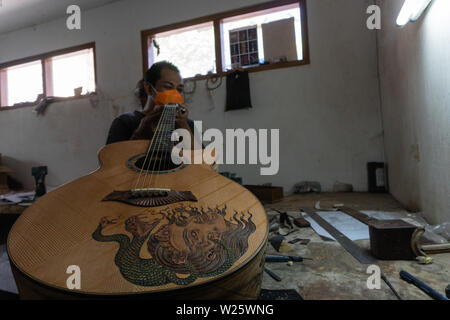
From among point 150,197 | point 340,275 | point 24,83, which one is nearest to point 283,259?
point 340,275

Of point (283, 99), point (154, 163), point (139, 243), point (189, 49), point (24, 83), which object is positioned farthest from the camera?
point (24, 83)

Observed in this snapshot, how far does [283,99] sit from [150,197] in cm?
280

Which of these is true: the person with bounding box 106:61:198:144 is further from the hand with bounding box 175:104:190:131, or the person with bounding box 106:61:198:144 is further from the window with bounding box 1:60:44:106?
the window with bounding box 1:60:44:106

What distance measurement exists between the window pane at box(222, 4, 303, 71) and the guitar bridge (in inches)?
116

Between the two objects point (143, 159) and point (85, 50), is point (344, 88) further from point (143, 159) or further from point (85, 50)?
point (85, 50)

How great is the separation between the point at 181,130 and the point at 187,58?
2.61 meters

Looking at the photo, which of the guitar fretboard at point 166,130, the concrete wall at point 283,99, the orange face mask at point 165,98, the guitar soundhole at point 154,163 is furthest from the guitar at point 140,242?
the concrete wall at point 283,99

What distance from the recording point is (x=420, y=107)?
1549 mm

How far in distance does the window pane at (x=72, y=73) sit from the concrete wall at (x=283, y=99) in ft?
0.68

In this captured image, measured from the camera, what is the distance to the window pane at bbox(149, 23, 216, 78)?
339 centimetres

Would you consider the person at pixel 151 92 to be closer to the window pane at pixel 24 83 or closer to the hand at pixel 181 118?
the hand at pixel 181 118

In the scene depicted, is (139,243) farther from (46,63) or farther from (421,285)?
(46,63)

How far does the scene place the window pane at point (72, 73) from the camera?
4.06 meters

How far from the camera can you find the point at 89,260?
445mm
